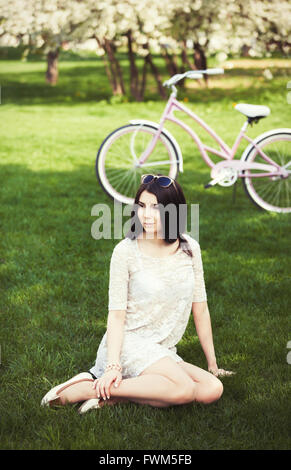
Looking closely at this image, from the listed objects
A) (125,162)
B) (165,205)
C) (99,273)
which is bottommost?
(99,273)

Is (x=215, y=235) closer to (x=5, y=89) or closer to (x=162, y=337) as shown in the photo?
(x=162, y=337)

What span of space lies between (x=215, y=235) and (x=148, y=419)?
2803mm

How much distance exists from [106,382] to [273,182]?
4.41 m

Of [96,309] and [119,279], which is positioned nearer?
[119,279]

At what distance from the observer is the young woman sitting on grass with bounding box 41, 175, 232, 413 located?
2762 mm

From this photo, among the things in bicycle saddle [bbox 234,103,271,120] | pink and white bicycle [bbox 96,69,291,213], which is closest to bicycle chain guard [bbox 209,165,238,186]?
pink and white bicycle [bbox 96,69,291,213]

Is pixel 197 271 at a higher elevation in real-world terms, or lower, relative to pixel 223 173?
lower

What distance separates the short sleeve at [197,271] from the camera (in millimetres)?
3014

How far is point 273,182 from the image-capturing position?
6578mm

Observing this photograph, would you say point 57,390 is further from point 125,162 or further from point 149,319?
point 125,162

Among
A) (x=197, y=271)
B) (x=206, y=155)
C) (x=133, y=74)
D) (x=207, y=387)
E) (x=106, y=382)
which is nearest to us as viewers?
(x=106, y=382)

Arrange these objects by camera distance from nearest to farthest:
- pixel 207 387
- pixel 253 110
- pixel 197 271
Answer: pixel 207 387 → pixel 197 271 → pixel 253 110

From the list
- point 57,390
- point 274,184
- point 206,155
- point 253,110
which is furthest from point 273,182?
point 57,390
